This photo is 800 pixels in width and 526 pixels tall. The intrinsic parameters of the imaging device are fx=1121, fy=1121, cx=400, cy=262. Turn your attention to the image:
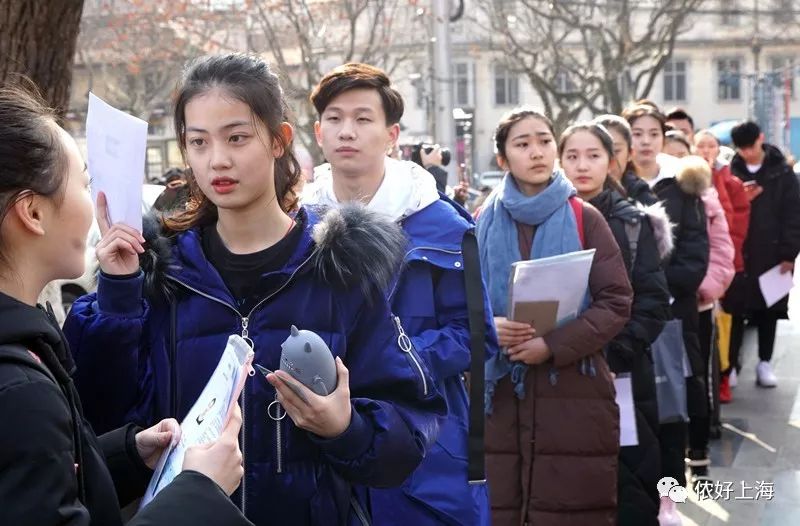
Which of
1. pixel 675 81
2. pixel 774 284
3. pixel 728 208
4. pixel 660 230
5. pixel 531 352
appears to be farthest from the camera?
pixel 675 81

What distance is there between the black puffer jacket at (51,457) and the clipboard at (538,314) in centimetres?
286

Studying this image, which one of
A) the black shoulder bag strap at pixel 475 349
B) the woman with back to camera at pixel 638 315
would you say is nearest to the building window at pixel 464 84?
the woman with back to camera at pixel 638 315

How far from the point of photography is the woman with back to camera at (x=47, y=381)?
1623 millimetres

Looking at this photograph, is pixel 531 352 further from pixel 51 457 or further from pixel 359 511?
pixel 51 457

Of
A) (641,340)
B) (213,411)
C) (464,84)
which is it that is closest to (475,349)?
(213,411)

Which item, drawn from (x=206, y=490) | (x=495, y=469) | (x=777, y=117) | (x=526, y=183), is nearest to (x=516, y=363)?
(x=495, y=469)

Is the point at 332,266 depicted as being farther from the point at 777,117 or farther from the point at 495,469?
the point at 777,117

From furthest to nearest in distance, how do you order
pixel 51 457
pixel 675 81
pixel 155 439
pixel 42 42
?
pixel 675 81 → pixel 42 42 → pixel 155 439 → pixel 51 457

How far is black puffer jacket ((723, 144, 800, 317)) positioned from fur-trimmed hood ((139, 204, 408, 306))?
702 centimetres

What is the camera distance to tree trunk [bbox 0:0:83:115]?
4336 millimetres

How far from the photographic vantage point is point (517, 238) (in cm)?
478

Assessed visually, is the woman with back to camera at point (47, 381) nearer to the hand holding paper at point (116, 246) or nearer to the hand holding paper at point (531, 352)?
the hand holding paper at point (116, 246)

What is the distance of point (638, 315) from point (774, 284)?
436 centimetres

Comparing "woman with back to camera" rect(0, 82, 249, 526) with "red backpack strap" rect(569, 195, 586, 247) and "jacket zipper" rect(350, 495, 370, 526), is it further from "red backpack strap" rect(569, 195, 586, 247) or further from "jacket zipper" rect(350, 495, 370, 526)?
"red backpack strap" rect(569, 195, 586, 247)
